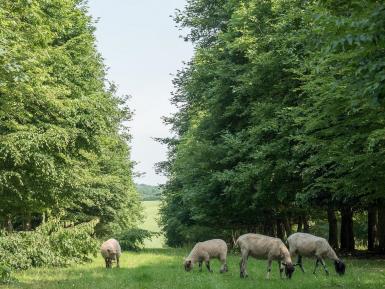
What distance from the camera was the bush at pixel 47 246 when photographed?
21.6m

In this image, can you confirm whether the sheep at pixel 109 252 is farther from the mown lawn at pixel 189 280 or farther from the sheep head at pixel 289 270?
the sheep head at pixel 289 270

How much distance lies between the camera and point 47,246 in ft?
79.5

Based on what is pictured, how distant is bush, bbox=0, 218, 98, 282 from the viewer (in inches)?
851

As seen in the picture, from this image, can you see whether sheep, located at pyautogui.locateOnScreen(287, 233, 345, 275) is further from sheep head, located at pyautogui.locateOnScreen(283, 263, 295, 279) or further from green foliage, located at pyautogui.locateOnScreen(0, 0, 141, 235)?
green foliage, located at pyautogui.locateOnScreen(0, 0, 141, 235)

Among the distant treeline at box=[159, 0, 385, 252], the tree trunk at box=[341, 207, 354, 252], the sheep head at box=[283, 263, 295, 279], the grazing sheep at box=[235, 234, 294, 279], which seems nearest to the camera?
the sheep head at box=[283, 263, 295, 279]

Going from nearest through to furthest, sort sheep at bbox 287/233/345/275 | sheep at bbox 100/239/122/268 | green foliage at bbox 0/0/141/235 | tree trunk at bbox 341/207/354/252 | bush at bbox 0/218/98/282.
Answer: sheep at bbox 287/233/345/275 < green foliage at bbox 0/0/141/235 < bush at bbox 0/218/98/282 < sheep at bbox 100/239/122/268 < tree trunk at bbox 341/207/354/252

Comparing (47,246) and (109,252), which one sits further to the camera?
(109,252)

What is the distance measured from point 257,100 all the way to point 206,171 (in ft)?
25.8

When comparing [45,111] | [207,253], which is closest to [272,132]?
[207,253]

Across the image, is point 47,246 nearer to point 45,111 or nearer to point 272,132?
point 45,111

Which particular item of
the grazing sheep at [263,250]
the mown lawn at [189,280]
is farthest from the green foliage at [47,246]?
the grazing sheep at [263,250]

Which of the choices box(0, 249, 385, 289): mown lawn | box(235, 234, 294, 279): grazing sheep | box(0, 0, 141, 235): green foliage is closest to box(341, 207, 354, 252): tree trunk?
box(0, 249, 385, 289): mown lawn

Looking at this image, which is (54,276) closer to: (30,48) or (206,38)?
(30,48)

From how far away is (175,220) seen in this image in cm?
5244
